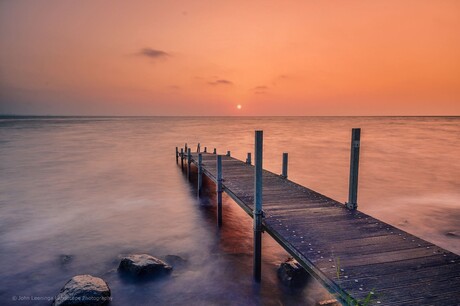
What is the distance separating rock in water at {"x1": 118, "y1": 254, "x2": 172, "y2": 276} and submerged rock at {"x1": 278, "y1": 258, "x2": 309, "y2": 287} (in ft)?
10.4

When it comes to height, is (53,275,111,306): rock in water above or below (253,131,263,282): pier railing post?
below

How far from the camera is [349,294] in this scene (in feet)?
13.9

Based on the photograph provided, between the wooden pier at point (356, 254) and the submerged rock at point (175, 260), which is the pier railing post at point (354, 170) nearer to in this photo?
the wooden pier at point (356, 254)

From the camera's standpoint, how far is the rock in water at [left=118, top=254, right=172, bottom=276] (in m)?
7.99

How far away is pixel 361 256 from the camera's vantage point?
534 centimetres

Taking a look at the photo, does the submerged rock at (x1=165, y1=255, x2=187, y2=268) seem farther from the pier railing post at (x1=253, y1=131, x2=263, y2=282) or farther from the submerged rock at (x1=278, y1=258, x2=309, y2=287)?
the submerged rock at (x1=278, y1=258, x2=309, y2=287)

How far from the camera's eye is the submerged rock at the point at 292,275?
7.66 m

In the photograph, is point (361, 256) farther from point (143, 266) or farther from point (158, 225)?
point (158, 225)

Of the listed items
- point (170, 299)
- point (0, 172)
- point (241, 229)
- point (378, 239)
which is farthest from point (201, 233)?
point (0, 172)

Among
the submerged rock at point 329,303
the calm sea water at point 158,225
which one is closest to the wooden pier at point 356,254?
the submerged rock at point 329,303

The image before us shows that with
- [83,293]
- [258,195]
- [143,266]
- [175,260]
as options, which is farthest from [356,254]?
[175,260]

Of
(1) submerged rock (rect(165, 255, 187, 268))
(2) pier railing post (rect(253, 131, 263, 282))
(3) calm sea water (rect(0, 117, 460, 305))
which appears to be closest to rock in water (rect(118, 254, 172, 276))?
(3) calm sea water (rect(0, 117, 460, 305))

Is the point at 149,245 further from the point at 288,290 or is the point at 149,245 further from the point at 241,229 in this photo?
the point at 288,290

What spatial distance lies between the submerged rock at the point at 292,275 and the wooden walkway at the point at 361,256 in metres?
1.44
